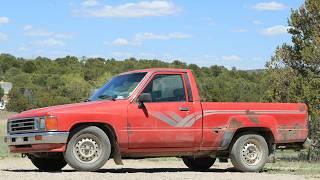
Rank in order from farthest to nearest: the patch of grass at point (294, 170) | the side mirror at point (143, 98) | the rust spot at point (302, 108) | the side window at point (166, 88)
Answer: the rust spot at point (302, 108) < the patch of grass at point (294, 170) < the side window at point (166, 88) < the side mirror at point (143, 98)

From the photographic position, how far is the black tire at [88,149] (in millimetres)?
10898

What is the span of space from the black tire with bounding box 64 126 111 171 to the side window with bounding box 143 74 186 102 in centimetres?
128

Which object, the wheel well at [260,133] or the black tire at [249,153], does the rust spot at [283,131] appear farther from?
the black tire at [249,153]

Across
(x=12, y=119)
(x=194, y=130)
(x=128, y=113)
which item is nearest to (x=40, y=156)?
(x=12, y=119)

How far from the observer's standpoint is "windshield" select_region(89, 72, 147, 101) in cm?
1166

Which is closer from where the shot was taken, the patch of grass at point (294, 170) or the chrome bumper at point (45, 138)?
the chrome bumper at point (45, 138)

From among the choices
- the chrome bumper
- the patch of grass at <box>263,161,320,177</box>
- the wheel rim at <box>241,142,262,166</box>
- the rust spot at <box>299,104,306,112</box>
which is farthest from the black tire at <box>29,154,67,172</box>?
the rust spot at <box>299,104,306,112</box>

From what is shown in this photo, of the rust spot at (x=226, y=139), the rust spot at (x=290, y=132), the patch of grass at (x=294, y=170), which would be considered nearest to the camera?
the rust spot at (x=226, y=139)

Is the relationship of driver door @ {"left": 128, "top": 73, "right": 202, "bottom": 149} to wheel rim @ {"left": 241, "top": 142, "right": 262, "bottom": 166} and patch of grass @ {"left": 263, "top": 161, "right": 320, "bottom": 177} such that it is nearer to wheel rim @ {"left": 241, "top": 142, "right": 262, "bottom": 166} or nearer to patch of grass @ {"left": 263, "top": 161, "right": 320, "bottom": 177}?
wheel rim @ {"left": 241, "top": 142, "right": 262, "bottom": 166}

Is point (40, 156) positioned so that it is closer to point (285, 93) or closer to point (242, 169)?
point (242, 169)

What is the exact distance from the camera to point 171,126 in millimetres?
11641

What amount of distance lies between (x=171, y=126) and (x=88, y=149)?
1.65 m

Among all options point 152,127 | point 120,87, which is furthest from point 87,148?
point 120,87

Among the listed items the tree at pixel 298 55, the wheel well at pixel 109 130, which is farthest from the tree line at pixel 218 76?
the wheel well at pixel 109 130
